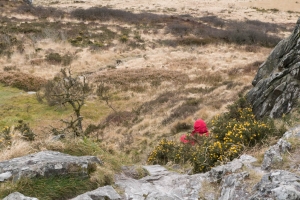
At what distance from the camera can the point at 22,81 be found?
2069 centimetres

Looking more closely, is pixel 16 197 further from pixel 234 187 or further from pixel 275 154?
pixel 275 154

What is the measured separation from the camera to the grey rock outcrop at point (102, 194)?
440cm

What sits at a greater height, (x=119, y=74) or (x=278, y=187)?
(x=278, y=187)

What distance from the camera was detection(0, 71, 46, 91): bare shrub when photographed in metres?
20.4

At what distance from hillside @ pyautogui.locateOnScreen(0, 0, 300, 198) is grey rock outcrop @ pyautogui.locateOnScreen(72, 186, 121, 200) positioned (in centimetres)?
30

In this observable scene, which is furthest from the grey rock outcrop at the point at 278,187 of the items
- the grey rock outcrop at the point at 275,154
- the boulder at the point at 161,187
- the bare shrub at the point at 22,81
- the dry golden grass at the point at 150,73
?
the bare shrub at the point at 22,81

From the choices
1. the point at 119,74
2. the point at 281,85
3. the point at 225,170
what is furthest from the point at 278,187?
the point at 119,74

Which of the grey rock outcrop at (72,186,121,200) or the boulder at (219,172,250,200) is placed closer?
the grey rock outcrop at (72,186,121,200)

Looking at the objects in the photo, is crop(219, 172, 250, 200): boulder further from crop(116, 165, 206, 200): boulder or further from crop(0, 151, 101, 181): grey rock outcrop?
crop(0, 151, 101, 181): grey rock outcrop

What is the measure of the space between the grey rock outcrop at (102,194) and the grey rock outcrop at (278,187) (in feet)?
6.52

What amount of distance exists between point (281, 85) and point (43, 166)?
7994 millimetres

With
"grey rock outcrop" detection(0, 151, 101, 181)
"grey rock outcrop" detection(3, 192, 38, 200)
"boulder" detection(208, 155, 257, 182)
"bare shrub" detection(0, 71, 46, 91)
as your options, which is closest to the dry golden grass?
"grey rock outcrop" detection(0, 151, 101, 181)

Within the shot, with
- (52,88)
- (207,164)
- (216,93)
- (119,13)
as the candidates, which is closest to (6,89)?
(52,88)

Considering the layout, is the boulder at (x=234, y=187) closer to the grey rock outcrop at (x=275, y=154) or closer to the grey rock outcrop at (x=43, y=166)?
the grey rock outcrop at (x=275, y=154)
